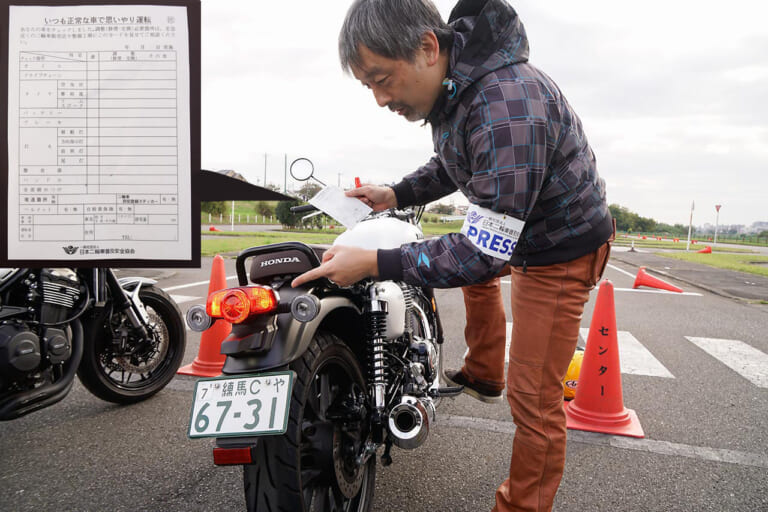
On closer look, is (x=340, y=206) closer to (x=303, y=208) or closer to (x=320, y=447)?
(x=303, y=208)

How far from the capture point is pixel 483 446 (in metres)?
2.95

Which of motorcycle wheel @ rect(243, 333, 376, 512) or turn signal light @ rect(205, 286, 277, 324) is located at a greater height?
turn signal light @ rect(205, 286, 277, 324)

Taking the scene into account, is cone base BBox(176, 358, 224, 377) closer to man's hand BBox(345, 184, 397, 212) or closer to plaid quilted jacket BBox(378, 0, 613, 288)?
man's hand BBox(345, 184, 397, 212)

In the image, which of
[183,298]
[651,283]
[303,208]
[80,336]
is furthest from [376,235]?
[651,283]

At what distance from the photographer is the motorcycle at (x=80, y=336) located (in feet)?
8.32

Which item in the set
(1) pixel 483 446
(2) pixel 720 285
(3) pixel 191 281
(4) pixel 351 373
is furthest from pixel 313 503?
(2) pixel 720 285

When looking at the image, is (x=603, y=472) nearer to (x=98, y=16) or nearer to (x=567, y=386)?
(x=567, y=386)

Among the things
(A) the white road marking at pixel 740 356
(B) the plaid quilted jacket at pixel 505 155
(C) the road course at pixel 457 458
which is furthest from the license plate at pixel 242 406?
(A) the white road marking at pixel 740 356

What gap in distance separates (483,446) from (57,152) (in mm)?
2547

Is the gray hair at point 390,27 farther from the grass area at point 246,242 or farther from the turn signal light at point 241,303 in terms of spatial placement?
the grass area at point 246,242

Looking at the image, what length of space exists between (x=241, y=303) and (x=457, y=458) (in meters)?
1.72

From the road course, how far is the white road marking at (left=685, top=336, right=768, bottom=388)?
4 cm

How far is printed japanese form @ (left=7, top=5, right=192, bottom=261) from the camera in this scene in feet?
6.15

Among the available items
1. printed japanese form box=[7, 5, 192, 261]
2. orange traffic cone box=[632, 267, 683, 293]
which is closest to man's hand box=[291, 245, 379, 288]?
printed japanese form box=[7, 5, 192, 261]
